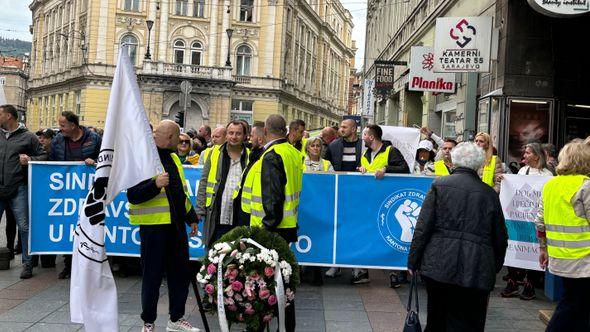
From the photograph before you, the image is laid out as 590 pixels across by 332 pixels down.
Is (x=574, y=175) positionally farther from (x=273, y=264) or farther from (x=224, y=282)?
(x=224, y=282)

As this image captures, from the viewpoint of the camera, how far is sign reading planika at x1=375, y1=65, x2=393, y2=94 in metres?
23.6

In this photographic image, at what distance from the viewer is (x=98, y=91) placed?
194 feet

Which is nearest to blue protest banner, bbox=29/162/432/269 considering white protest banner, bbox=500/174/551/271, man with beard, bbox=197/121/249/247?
white protest banner, bbox=500/174/551/271

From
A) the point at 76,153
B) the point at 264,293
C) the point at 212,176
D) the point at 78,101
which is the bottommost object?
the point at 264,293

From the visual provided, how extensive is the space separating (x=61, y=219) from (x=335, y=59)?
87079 millimetres

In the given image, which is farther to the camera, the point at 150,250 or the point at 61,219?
the point at 61,219

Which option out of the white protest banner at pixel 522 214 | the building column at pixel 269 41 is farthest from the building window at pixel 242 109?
the white protest banner at pixel 522 214

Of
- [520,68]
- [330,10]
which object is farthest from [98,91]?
[520,68]

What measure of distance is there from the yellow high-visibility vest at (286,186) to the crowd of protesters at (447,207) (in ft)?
0.24

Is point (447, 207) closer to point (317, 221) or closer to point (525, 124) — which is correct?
point (317, 221)

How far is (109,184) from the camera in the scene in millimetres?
5051

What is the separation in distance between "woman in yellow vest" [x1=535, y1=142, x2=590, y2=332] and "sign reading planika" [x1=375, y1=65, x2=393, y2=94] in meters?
18.5

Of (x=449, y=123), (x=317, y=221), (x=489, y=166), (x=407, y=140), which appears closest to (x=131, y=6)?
(x=449, y=123)

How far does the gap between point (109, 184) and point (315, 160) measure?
13.2 feet
